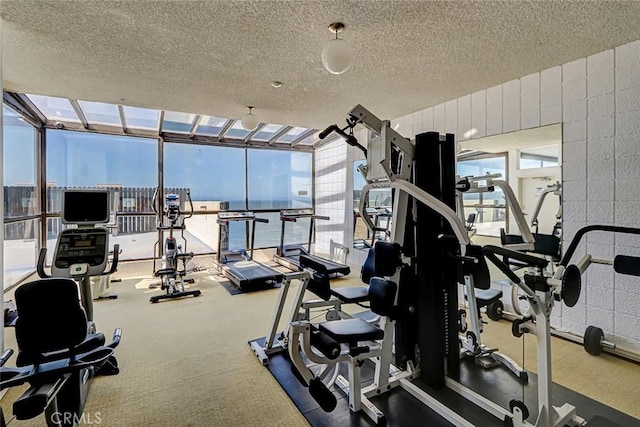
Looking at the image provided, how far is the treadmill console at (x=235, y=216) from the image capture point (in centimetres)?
585

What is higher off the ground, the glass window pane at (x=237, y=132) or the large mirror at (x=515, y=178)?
the glass window pane at (x=237, y=132)

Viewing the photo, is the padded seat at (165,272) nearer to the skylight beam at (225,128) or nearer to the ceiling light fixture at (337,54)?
the skylight beam at (225,128)

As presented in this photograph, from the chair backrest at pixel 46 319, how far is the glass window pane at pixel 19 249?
3.15 meters

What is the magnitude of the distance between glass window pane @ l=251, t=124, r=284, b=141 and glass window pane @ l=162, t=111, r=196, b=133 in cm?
135

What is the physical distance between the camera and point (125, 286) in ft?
16.1

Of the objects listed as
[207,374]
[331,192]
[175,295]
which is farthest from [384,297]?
[331,192]

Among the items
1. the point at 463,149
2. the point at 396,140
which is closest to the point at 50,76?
the point at 396,140

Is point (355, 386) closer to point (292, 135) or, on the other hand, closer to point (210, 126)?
point (210, 126)

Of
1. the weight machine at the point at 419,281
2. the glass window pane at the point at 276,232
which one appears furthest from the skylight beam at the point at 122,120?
the weight machine at the point at 419,281

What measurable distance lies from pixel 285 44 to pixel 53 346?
8.79ft

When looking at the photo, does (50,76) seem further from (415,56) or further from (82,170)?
(415,56)

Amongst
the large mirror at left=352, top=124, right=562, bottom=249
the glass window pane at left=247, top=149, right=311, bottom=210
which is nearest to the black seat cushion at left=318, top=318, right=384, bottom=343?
the large mirror at left=352, top=124, right=562, bottom=249

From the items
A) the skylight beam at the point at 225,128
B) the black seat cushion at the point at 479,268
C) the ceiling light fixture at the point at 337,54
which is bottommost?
the black seat cushion at the point at 479,268

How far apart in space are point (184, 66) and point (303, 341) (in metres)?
2.80
